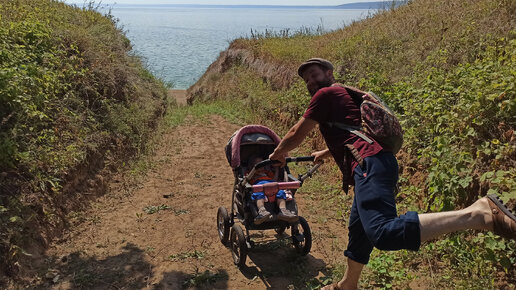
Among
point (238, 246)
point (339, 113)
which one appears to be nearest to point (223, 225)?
point (238, 246)

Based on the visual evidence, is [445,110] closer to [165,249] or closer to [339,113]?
[339,113]

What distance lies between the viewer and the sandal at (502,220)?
240 cm

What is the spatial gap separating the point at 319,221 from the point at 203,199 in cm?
225

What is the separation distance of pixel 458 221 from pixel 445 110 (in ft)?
10.2

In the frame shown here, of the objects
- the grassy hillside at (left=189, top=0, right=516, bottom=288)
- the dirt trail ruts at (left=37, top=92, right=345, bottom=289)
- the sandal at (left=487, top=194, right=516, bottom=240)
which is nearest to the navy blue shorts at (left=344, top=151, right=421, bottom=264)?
the sandal at (left=487, top=194, right=516, bottom=240)

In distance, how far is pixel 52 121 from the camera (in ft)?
21.3

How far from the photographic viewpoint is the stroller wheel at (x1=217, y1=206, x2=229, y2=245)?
5078 millimetres

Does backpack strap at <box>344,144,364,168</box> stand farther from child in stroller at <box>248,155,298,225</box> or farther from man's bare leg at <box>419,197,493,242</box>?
child in stroller at <box>248,155,298,225</box>

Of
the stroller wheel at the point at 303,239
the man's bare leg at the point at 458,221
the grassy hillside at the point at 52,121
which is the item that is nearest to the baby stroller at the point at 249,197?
the stroller wheel at the point at 303,239

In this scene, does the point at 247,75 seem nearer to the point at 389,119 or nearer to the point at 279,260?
the point at 279,260

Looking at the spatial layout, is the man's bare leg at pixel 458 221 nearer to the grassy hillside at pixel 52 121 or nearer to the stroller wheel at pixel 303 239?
the stroller wheel at pixel 303 239

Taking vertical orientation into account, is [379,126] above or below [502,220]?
above

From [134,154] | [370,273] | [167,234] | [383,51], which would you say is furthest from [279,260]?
[383,51]

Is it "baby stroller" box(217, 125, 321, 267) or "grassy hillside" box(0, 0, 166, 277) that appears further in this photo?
"grassy hillside" box(0, 0, 166, 277)
